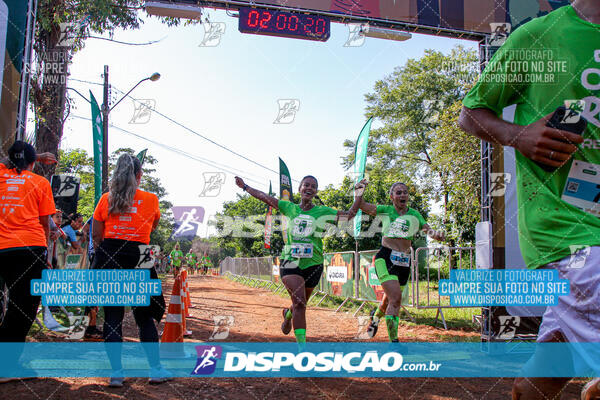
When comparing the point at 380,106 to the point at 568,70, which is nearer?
the point at 568,70

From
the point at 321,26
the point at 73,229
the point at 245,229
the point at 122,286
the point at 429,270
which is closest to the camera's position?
the point at 122,286

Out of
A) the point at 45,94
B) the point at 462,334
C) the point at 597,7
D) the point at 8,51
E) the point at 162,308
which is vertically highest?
the point at 45,94

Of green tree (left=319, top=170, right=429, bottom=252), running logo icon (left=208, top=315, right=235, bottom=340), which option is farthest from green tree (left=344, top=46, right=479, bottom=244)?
running logo icon (left=208, top=315, right=235, bottom=340)

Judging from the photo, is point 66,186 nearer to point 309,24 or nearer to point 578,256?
point 309,24

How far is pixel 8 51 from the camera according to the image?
572 cm

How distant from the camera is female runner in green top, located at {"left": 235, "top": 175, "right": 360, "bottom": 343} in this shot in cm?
534

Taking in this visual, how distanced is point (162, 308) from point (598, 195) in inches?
148

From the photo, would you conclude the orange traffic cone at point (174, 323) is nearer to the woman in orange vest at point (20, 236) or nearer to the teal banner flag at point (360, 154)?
the woman in orange vest at point (20, 236)

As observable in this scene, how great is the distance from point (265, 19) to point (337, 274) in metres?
8.25

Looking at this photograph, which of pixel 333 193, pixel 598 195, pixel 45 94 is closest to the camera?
pixel 598 195

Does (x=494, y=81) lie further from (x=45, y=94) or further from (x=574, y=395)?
(x=45, y=94)

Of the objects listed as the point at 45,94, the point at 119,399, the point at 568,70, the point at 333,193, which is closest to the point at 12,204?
the point at 119,399

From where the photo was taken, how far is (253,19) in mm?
7004

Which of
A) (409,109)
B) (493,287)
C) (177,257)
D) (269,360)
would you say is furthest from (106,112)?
(409,109)
